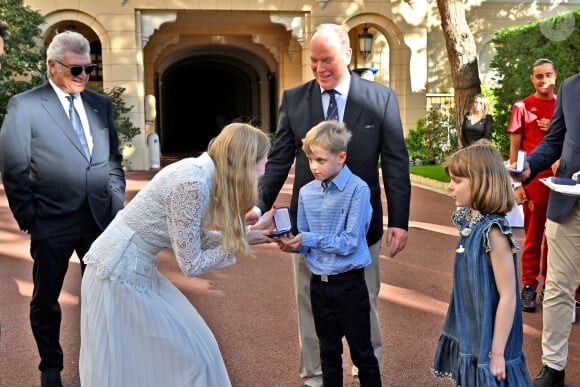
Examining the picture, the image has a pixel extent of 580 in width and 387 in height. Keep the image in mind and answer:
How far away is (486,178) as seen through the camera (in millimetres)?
2771

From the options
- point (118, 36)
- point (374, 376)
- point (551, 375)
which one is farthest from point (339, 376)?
point (118, 36)

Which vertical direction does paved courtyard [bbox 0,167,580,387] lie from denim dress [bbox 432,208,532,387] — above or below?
below

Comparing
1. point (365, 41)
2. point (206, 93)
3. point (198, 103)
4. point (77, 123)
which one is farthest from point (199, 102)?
point (77, 123)

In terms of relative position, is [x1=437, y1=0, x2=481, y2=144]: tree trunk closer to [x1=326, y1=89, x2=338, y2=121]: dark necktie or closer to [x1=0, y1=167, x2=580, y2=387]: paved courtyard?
[x1=0, y1=167, x2=580, y2=387]: paved courtyard

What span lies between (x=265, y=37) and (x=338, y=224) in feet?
62.6

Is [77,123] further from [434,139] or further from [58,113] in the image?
[434,139]

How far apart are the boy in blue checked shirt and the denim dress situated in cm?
49

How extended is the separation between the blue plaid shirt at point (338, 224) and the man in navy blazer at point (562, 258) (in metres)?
0.99

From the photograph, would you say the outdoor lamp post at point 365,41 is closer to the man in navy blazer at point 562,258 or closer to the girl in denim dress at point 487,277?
the man in navy blazer at point 562,258

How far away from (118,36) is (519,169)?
15.8 meters

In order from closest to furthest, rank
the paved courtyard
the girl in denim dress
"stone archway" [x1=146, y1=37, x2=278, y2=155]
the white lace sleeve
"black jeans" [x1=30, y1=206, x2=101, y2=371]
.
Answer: the white lace sleeve, the girl in denim dress, "black jeans" [x1=30, y1=206, x2=101, y2=371], the paved courtyard, "stone archway" [x1=146, y1=37, x2=278, y2=155]

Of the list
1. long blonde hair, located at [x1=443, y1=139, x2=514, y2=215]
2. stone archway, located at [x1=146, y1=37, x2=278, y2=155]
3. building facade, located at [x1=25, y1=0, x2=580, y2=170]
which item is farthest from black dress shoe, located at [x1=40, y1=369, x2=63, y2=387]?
building facade, located at [x1=25, y1=0, x2=580, y2=170]

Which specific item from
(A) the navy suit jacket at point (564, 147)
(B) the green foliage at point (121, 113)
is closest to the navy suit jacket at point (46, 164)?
(A) the navy suit jacket at point (564, 147)

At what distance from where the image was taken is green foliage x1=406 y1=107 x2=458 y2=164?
16.8m
